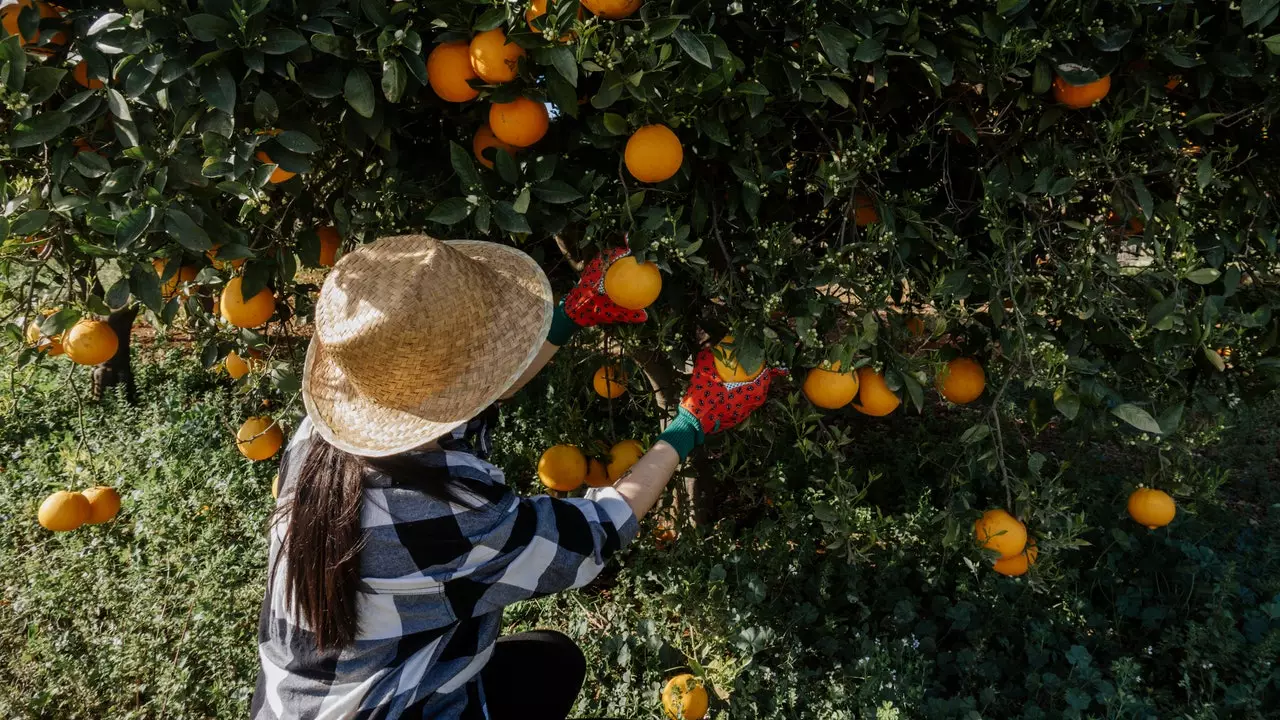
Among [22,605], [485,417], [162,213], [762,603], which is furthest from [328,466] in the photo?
[22,605]

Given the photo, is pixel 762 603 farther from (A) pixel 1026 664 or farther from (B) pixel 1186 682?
(B) pixel 1186 682

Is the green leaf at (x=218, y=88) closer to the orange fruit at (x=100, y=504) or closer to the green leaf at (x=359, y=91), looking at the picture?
the green leaf at (x=359, y=91)

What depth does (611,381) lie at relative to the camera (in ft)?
6.63

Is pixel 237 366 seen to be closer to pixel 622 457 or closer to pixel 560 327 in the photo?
pixel 560 327

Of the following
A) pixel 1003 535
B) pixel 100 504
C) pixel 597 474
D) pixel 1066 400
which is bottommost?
pixel 100 504

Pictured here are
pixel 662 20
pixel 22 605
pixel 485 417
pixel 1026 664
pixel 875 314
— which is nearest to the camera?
pixel 662 20

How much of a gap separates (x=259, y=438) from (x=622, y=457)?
0.86 meters

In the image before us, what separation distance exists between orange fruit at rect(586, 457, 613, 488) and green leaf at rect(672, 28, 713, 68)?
110 cm

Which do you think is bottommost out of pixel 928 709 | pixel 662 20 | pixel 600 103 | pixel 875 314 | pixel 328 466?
pixel 928 709

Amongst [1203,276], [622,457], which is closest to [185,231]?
[622,457]

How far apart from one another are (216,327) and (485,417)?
712 millimetres

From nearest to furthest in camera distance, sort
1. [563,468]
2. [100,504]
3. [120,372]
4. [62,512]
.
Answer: [563,468]
[62,512]
[100,504]
[120,372]

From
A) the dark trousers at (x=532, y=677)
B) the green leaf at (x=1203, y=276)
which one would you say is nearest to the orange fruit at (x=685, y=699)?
the dark trousers at (x=532, y=677)

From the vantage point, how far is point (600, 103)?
1.31 meters
